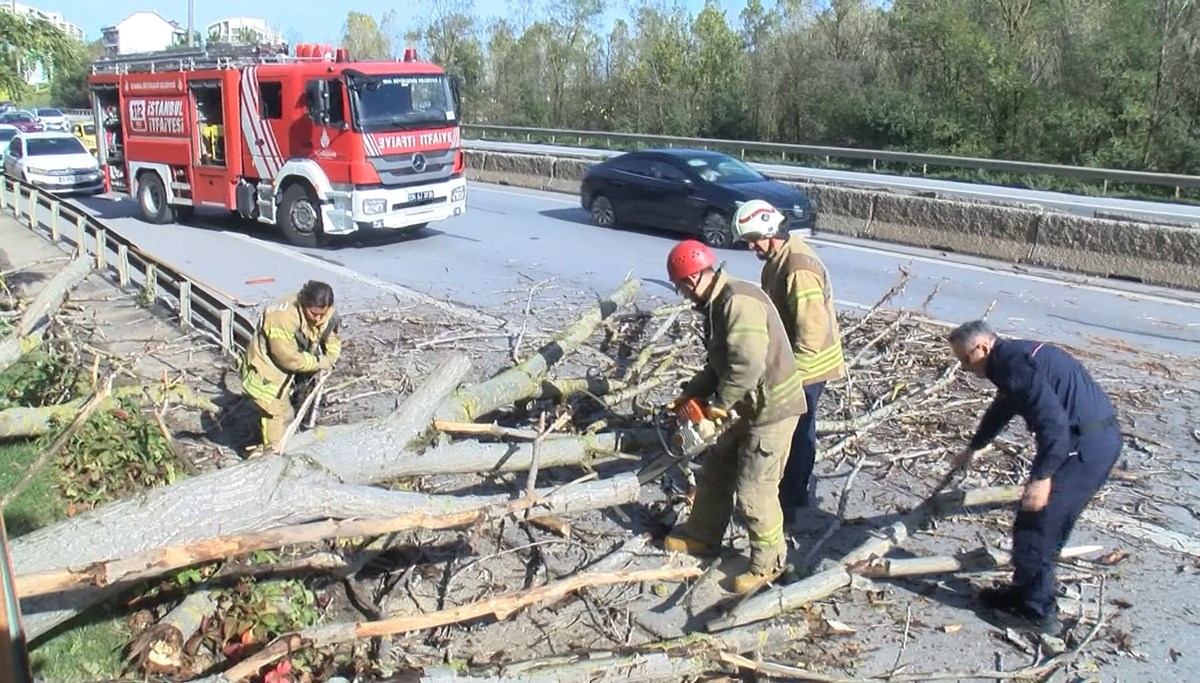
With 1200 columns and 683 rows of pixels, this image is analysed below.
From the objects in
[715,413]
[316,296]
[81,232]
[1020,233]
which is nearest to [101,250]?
[81,232]

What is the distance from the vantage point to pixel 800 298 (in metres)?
5.32

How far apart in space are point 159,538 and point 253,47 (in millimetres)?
12941

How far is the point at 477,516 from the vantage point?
4.50 meters

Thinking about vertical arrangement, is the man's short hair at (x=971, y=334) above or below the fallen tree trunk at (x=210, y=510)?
above

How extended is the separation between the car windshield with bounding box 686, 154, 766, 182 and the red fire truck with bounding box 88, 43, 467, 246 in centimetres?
359

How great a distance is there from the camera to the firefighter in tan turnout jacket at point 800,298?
534 cm

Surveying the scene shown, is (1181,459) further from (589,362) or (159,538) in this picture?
(159,538)

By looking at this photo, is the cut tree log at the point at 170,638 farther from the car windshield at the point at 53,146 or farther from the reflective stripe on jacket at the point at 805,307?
the car windshield at the point at 53,146

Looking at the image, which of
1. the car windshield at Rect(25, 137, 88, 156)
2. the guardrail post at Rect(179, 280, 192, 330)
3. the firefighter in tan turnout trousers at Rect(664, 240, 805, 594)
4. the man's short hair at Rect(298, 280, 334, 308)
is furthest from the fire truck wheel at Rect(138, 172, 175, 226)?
the firefighter in tan turnout trousers at Rect(664, 240, 805, 594)

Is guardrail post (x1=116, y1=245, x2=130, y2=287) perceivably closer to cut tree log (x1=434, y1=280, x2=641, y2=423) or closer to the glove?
cut tree log (x1=434, y1=280, x2=641, y2=423)

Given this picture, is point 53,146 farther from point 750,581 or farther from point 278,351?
point 750,581

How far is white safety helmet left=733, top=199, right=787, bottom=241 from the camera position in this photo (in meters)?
5.42

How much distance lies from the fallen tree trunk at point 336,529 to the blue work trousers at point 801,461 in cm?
107

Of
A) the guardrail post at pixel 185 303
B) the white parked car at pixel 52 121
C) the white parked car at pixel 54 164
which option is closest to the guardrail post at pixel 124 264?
the guardrail post at pixel 185 303
